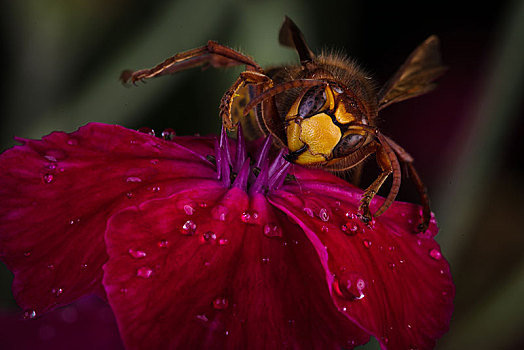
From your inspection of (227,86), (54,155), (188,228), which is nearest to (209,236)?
(188,228)

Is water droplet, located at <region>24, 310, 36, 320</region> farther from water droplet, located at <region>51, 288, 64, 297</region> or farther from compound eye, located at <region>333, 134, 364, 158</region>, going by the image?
compound eye, located at <region>333, 134, 364, 158</region>

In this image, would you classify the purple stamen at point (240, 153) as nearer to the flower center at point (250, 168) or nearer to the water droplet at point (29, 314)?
the flower center at point (250, 168)

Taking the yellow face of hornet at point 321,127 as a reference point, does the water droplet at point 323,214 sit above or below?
below

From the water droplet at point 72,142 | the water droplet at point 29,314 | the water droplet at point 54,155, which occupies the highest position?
the water droplet at point 72,142

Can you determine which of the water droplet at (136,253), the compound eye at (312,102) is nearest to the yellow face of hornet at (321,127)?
the compound eye at (312,102)

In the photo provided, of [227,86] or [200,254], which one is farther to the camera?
[227,86]

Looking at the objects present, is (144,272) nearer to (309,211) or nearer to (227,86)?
(309,211)

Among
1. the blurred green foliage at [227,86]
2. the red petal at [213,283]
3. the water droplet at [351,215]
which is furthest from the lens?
the blurred green foliage at [227,86]
